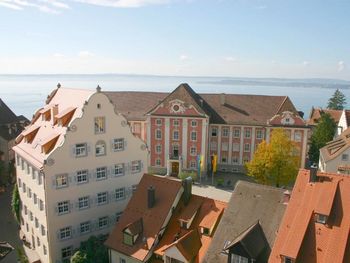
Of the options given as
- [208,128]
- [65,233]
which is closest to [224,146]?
[208,128]

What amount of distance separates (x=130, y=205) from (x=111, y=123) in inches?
348

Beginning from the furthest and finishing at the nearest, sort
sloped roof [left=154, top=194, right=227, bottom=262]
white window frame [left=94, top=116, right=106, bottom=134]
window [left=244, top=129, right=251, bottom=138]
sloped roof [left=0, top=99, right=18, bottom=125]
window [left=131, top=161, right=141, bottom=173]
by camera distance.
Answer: window [left=244, top=129, right=251, bottom=138] → sloped roof [left=0, top=99, right=18, bottom=125] → window [left=131, top=161, right=141, bottom=173] → white window frame [left=94, top=116, right=106, bottom=134] → sloped roof [left=154, top=194, right=227, bottom=262]

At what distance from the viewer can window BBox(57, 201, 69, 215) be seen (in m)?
33.0

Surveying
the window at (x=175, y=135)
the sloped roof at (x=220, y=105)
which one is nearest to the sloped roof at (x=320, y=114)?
the sloped roof at (x=220, y=105)

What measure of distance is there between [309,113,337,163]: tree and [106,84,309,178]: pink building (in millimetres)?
8016

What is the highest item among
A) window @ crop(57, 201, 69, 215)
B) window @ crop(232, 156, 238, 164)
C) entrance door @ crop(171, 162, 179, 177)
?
window @ crop(57, 201, 69, 215)

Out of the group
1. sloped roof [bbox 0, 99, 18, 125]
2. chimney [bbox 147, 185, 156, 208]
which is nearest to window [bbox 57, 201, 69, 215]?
chimney [bbox 147, 185, 156, 208]

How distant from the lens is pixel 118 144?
3666 centimetres

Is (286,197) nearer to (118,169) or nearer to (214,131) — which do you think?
(118,169)

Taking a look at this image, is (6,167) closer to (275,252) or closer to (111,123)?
(111,123)

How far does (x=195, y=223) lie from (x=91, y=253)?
9.50 metres

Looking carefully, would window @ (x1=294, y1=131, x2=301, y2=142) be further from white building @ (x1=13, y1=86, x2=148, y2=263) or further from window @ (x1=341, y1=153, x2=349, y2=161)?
white building @ (x1=13, y1=86, x2=148, y2=263)

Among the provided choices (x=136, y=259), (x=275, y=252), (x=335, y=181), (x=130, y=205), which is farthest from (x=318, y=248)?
(x=130, y=205)

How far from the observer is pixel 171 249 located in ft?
84.4
